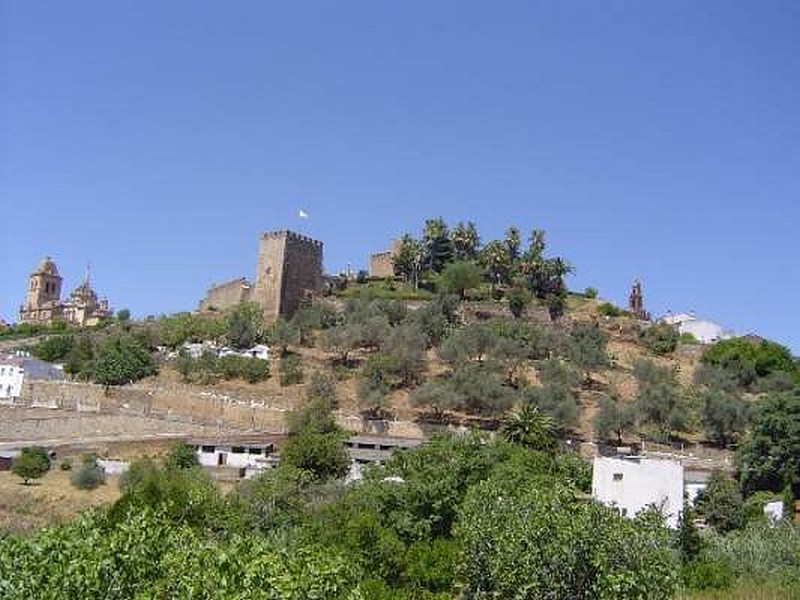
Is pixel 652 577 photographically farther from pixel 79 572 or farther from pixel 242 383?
pixel 242 383

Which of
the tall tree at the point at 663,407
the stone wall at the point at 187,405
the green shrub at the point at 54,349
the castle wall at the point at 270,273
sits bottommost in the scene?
the stone wall at the point at 187,405

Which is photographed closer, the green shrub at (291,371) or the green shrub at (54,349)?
the green shrub at (291,371)

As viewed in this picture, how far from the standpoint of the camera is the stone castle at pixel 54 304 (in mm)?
79300

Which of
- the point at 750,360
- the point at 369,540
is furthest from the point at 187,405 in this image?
the point at 750,360

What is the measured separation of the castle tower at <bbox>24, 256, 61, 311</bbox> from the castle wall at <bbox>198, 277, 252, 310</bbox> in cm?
2639

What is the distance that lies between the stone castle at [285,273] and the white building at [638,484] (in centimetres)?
3224

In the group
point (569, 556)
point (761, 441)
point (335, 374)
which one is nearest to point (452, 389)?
point (335, 374)

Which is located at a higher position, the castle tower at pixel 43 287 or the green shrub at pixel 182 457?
the castle tower at pixel 43 287

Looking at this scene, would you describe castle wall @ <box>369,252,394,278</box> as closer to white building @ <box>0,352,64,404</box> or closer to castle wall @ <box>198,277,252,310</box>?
castle wall @ <box>198,277,252,310</box>

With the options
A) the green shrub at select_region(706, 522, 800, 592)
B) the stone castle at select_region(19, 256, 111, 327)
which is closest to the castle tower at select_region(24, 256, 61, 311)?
the stone castle at select_region(19, 256, 111, 327)

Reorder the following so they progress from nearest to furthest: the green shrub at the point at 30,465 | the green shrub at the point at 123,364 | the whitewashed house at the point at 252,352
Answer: the green shrub at the point at 30,465 < the green shrub at the point at 123,364 < the whitewashed house at the point at 252,352

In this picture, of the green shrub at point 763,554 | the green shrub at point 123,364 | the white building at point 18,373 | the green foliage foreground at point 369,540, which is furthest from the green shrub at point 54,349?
the green shrub at point 763,554

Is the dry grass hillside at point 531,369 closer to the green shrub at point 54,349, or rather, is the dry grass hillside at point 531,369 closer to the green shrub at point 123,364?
the green shrub at point 123,364

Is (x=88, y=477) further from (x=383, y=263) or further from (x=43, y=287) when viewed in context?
(x=43, y=287)
